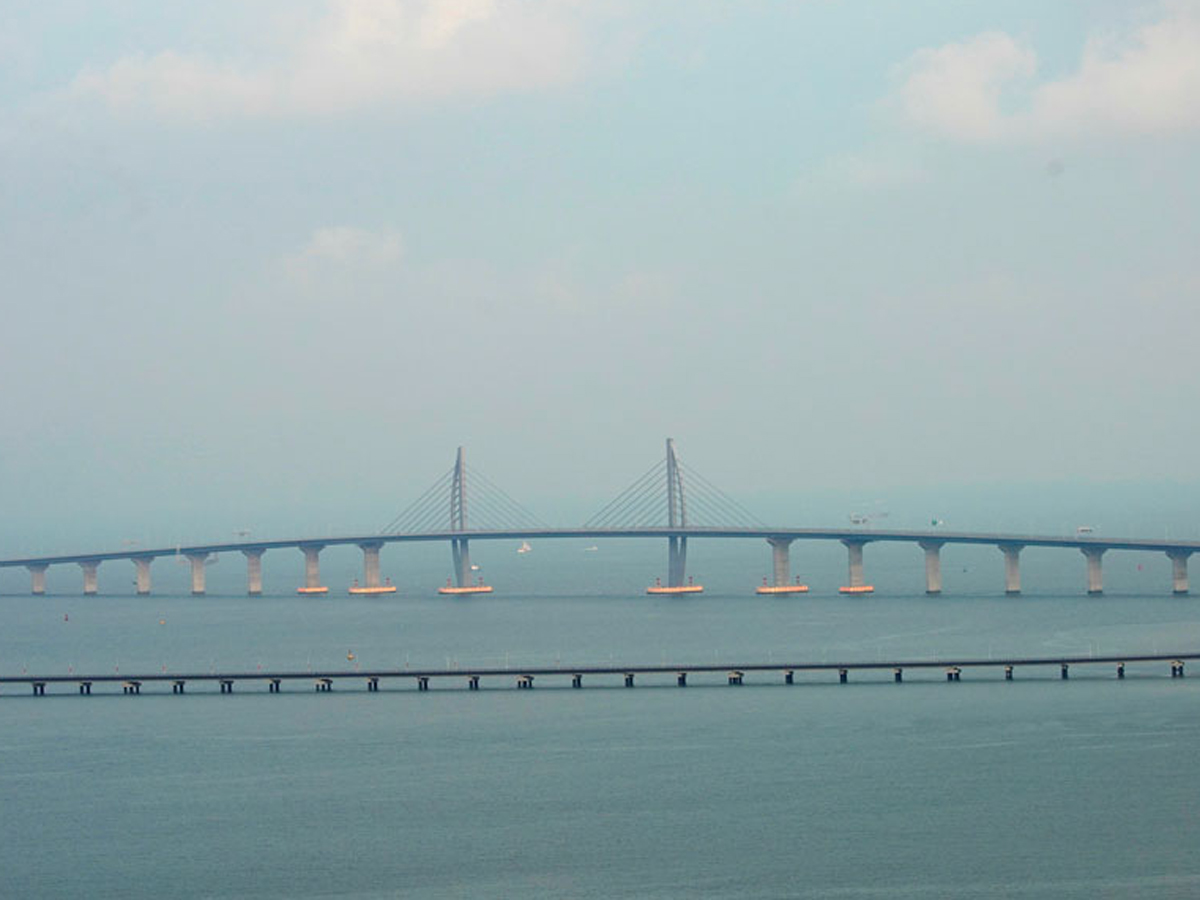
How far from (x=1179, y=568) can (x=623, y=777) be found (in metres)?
60.4

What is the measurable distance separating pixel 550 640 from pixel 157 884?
4826cm

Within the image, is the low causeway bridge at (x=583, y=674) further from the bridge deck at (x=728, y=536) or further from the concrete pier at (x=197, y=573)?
the concrete pier at (x=197, y=573)

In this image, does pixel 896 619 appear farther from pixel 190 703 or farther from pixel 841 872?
pixel 841 872

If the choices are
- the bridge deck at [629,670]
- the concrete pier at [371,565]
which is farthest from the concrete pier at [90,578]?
the bridge deck at [629,670]

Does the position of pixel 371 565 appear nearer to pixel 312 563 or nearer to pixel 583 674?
pixel 312 563

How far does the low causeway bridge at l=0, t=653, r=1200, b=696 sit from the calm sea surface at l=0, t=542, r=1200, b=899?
1.75 feet

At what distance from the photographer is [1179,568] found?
343 feet

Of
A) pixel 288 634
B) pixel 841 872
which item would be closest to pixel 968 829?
pixel 841 872

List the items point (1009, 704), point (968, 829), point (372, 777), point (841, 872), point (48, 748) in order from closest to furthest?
point (841, 872) < point (968, 829) < point (372, 777) < point (48, 748) < point (1009, 704)

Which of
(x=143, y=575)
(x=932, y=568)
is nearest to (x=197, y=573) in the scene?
(x=143, y=575)

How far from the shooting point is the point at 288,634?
9594cm

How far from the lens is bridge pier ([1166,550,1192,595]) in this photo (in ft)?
338

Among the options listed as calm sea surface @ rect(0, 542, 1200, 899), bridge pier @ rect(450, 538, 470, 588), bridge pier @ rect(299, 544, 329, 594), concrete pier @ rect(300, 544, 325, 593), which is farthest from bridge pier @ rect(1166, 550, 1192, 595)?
bridge pier @ rect(299, 544, 329, 594)

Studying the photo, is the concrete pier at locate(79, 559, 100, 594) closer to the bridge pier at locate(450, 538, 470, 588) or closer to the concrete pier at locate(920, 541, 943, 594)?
the bridge pier at locate(450, 538, 470, 588)
